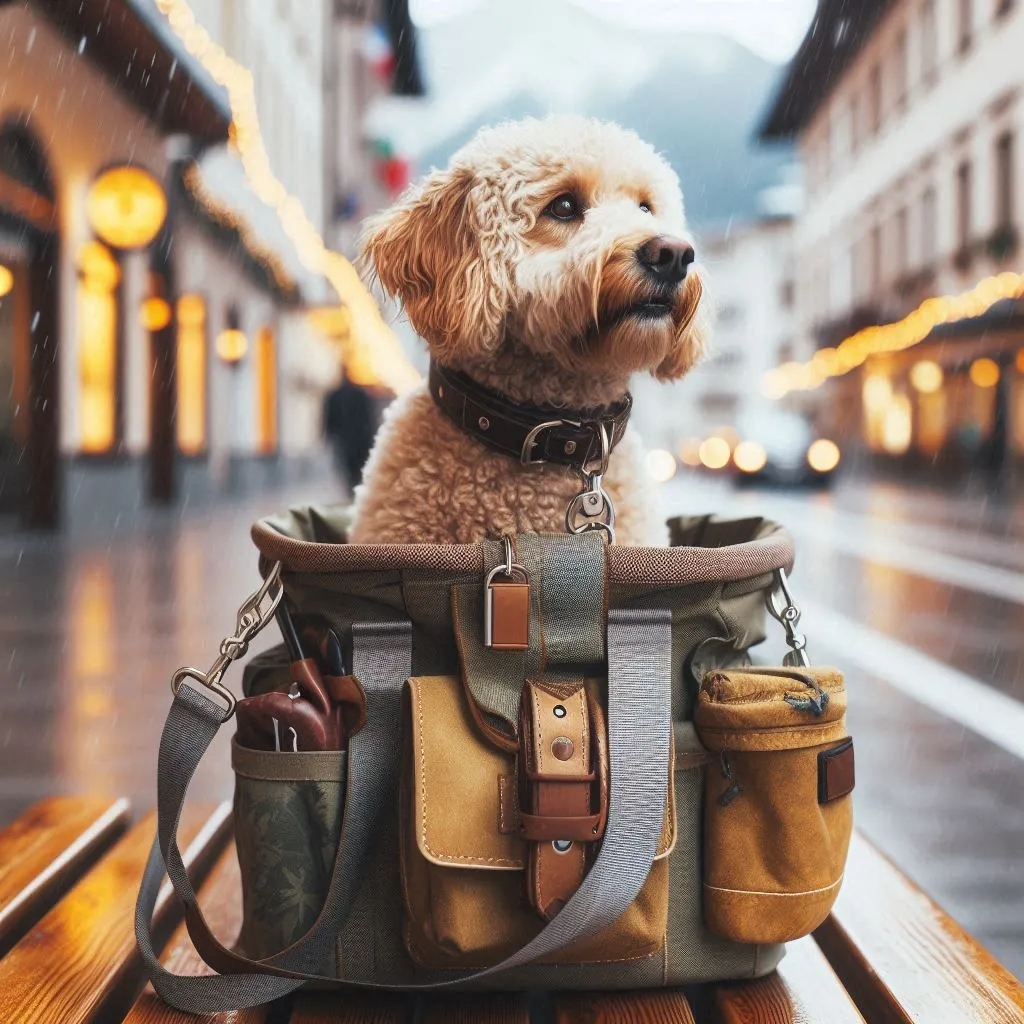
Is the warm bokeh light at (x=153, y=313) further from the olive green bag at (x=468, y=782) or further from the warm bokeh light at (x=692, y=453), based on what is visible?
the warm bokeh light at (x=692, y=453)

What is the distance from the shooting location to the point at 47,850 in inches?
81.5

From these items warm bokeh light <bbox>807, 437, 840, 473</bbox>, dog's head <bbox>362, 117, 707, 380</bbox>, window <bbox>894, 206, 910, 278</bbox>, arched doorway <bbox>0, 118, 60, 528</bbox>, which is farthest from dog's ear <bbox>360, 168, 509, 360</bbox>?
window <bbox>894, 206, 910, 278</bbox>

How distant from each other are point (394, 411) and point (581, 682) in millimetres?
924

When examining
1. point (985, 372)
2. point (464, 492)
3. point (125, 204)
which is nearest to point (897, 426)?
point (985, 372)

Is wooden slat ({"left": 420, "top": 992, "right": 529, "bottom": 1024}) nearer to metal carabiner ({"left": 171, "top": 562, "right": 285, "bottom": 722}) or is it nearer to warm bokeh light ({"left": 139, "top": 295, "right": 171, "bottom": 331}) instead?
metal carabiner ({"left": 171, "top": 562, "right": 285, "bottom": 722})

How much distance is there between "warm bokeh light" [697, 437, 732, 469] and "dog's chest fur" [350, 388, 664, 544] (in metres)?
21.9

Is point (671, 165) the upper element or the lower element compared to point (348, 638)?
upper

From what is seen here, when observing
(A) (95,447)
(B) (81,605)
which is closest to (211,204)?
(A) (95,447)

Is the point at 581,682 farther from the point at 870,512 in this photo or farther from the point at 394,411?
the point at 870,512

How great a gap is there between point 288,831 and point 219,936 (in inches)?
15.3

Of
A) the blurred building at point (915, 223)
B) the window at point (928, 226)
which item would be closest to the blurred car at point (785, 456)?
the blurred building at point (915, 223)

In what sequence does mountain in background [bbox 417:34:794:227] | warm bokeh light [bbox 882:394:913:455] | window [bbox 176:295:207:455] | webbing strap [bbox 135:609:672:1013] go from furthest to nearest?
1. mountain in background [bbox 417:34:794:227]
2. warm bokeh light [bbox 882:394:913:455]
3. window [bbox 176:295:207:455]
4. webbing strap [bbox 135:609:672:1013]

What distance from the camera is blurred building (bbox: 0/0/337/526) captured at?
993cm

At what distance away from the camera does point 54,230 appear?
10742 mm
